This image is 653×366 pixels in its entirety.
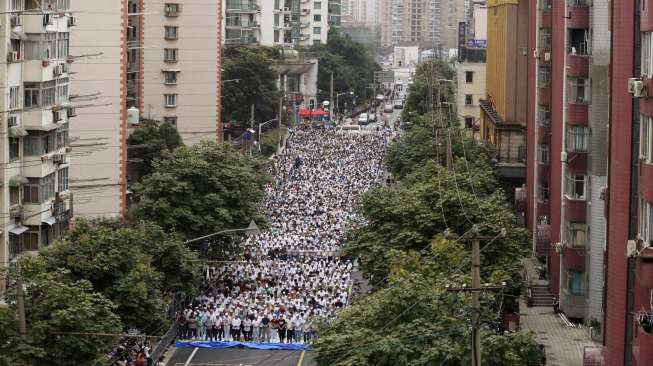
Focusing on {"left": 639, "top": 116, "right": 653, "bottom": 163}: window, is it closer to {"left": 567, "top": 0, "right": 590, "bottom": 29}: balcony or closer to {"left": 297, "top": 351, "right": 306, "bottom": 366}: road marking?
{"left": 297, "top": 351, "right": 306, "bottom": 366}: road marking

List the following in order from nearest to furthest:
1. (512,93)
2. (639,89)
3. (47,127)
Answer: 1. (639,89)
2. (47,127)
3. (512,93)

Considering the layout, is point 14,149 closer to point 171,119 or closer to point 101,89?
point 101,89

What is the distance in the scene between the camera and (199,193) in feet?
200

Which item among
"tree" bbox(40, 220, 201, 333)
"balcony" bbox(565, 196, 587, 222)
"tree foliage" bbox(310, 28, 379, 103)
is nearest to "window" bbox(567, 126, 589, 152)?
"balcony" bbox(565, 196, 587, 222)

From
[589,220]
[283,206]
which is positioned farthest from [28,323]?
[283,206]

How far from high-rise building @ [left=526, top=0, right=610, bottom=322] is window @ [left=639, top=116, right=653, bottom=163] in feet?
46.3

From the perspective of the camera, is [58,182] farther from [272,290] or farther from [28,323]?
[28,323]

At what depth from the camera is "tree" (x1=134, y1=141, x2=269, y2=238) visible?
195ft

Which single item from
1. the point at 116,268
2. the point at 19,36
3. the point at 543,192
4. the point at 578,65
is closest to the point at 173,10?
the point at 543,192

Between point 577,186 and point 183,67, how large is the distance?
4496 centimetres

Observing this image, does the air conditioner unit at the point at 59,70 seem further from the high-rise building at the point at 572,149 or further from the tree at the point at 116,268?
the high-rise building at the point at 572,149

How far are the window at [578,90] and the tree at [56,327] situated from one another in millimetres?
20974

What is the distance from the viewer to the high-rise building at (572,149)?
47.0 m

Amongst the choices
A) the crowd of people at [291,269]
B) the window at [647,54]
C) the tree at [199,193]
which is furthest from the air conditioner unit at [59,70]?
the window at [647,54]
